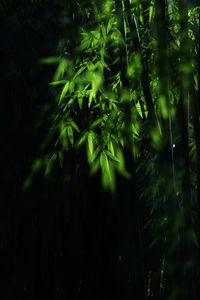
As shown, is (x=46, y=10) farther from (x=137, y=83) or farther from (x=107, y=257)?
(x=107, y=257)

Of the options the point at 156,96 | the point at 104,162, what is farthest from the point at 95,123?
the point at 156,96

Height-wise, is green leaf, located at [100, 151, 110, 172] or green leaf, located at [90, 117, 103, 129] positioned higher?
green leaf, located at [90, 117, 103, 129]

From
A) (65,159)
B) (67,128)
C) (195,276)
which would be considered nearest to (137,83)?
(67,128)

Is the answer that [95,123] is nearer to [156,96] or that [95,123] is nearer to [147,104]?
[147,104]

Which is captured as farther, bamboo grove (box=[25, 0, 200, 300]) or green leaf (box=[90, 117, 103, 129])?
green leaf (box=[90, 117, 103, 129])

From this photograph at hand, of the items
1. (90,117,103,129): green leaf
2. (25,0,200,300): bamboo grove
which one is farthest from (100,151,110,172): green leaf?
(90,117,103,129): green leaf

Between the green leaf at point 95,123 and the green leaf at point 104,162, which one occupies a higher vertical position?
the green leaf at point 95,123

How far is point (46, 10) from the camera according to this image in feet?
9.12

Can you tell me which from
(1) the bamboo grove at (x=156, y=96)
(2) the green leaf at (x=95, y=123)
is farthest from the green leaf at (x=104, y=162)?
(2) the green leaf at (x=95, y=123)

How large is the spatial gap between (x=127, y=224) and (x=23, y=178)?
96 cm

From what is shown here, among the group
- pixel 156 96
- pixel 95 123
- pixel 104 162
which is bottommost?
pixel 104 162

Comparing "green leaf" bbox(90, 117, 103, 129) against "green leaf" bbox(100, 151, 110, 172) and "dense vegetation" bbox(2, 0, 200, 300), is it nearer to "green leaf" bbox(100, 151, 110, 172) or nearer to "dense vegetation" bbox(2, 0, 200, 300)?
"dense vegetation" bbox(2, 0, 200, 300)

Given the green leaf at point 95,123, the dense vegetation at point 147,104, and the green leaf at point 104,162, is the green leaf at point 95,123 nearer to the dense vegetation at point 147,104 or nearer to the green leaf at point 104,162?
the dense vegetation at point 147,104

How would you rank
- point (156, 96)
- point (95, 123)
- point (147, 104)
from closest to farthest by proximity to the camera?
point (147, 104)
point (95, 123)
point (156, 96)
